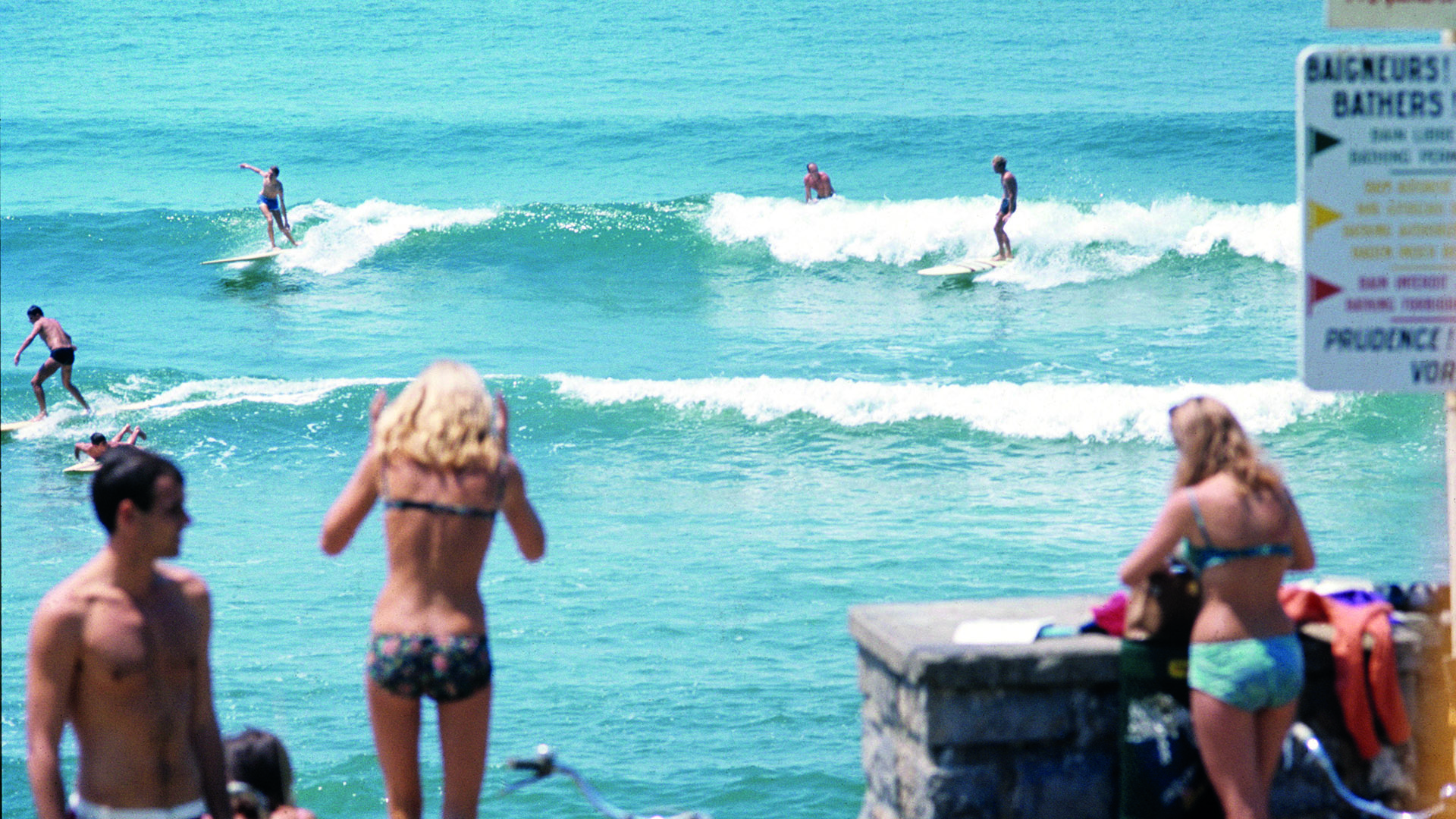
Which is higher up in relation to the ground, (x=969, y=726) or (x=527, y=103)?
(x=527, y=103)

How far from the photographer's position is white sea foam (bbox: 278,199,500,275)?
83.6 ft

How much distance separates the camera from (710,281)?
24.6 metres

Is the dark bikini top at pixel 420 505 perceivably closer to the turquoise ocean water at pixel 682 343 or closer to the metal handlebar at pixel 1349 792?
the metal handlebar at pixel 1349 792

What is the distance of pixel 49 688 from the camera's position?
2730mm

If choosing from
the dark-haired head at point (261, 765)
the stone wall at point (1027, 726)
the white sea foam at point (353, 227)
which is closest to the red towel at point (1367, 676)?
the stone wall at point (1027, 726)

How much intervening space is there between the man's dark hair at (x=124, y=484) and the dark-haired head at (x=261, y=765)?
698 mm

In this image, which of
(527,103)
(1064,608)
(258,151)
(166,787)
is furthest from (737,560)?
(527,103)

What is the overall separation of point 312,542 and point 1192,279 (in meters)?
17.0

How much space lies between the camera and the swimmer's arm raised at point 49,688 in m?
2.71

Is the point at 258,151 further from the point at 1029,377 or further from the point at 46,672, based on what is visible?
the point at 46,672

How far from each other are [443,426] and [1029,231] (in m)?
23.8

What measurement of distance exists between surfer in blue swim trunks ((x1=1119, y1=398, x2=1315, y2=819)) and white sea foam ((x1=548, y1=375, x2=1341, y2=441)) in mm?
10204

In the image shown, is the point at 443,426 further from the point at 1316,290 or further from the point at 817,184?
the point at 817,184

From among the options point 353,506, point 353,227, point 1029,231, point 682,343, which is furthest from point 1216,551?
point 353,227
